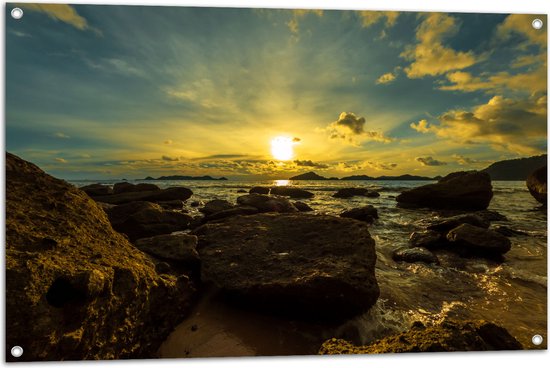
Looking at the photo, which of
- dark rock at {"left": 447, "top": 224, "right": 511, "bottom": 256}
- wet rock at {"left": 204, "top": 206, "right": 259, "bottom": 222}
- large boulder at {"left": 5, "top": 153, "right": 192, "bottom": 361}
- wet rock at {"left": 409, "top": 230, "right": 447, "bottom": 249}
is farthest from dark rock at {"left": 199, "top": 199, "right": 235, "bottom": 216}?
dark rock at {"left": 447, "top": 224, "right": 511, "bottom": 256}

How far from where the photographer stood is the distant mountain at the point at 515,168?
3900mm

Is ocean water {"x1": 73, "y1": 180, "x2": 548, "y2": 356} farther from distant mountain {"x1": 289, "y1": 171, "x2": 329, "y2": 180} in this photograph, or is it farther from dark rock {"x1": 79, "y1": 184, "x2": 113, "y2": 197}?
dark rock {"x1": 79, "y1": 184, "x2": 113, "y2": 197}

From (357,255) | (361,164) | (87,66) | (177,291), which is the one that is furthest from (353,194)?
(87,66)

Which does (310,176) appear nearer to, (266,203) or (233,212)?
(266,203)

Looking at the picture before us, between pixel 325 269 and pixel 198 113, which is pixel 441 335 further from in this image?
pixel 198 113

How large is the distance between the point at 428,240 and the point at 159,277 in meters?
5.19

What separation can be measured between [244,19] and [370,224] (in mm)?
5300

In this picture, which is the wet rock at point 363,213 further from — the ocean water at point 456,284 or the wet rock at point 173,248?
the wet rock at point 173,248

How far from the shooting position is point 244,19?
3.67 meters

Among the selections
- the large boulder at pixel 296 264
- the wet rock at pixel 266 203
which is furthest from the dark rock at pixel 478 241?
the wet rock at pixel 266 203

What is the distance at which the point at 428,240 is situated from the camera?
19.8 ft

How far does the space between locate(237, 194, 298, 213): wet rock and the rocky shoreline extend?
8.79 ft

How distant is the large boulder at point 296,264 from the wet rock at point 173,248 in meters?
0.13

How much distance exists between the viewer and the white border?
257 centimetres
